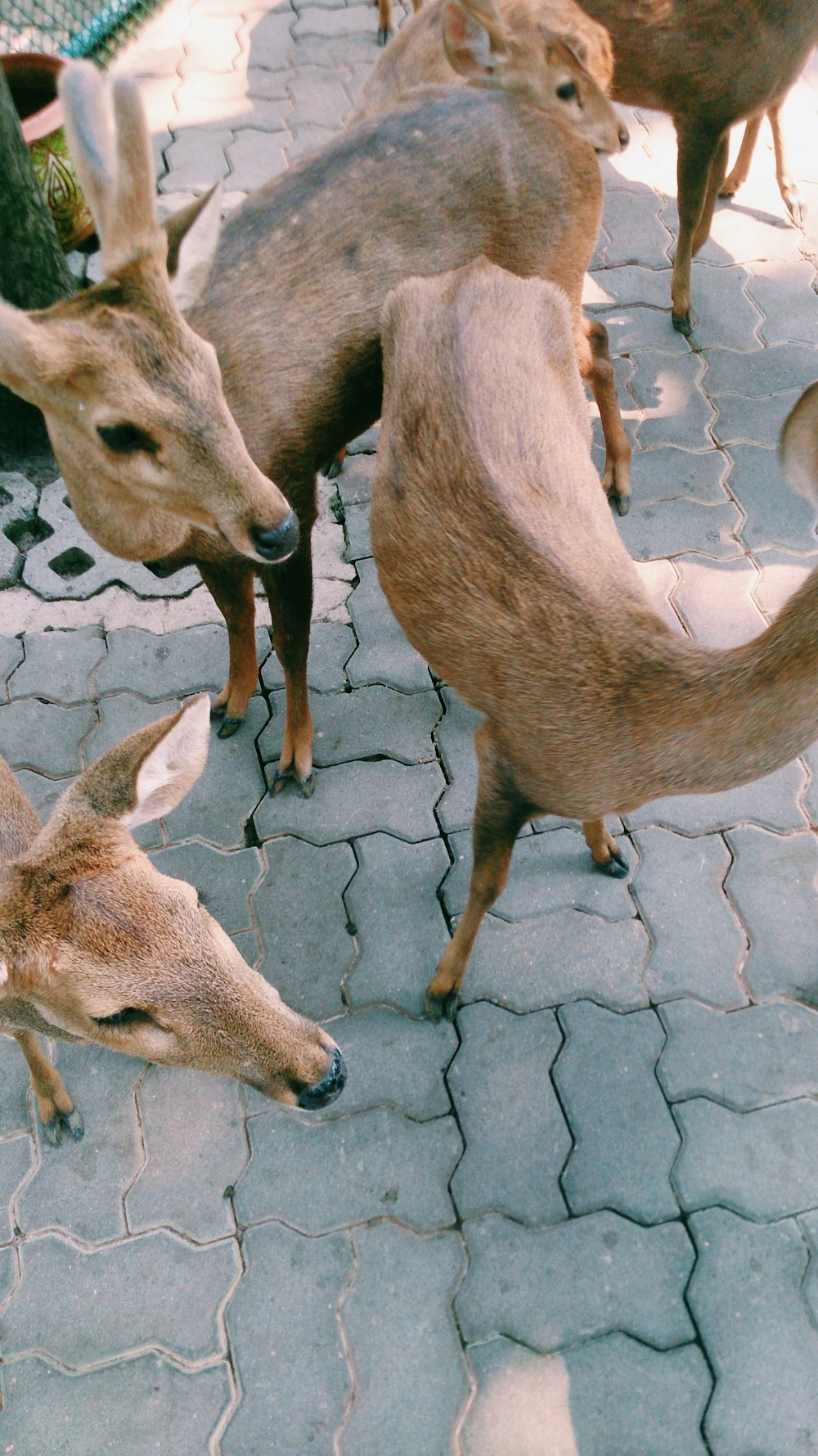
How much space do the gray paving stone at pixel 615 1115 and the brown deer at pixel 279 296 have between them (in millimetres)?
1246

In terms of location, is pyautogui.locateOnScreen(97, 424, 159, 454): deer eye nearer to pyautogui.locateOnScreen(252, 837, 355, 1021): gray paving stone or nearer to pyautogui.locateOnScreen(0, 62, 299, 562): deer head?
pyautogui.locateOnScreen(0, 62, 299, 562): deer head

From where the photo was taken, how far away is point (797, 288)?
15.4 feet


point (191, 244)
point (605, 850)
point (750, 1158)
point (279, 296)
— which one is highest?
Answer: point (191, 244)

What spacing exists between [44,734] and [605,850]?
1976 millimetres

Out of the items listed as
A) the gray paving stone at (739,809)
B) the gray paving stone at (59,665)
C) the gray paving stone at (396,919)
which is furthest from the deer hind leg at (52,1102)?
the gray paving stone at (739,809)

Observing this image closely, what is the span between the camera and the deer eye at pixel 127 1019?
6.40ft

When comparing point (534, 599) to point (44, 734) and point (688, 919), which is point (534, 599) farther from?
point (44, 734)

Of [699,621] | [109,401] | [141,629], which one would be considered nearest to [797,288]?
[699,621]

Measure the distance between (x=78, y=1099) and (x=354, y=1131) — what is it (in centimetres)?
80

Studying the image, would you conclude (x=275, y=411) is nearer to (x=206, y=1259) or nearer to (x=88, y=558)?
(x=88, y=558)

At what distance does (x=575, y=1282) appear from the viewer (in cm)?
262

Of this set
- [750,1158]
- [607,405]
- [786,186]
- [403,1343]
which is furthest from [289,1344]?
[786,186]

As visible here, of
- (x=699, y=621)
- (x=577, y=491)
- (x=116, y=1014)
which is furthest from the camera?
(x=699, y=621)

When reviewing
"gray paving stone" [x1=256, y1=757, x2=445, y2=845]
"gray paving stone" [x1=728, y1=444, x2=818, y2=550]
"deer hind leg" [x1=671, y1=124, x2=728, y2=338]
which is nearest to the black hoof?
"gray paving stone" [x1=256, y1=757, x2=445, y2=845]
